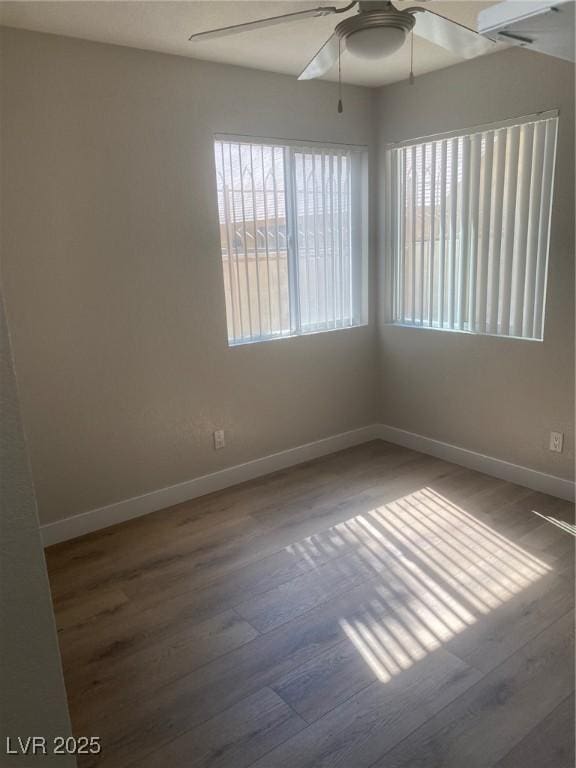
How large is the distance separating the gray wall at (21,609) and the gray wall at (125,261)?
2252mm

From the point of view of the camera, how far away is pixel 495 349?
3568mm

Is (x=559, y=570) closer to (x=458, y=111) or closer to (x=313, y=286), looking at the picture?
(x=313, y=286)

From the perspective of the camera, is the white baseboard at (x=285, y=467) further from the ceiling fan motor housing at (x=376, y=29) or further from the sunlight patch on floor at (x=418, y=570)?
the ceiling fan motor housing at (x=376, y=29)

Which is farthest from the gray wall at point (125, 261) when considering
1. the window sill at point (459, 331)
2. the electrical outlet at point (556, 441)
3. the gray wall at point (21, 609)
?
the gray wall at point (21, 609)

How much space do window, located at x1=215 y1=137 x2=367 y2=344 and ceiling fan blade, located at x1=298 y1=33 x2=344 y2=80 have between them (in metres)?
1.03

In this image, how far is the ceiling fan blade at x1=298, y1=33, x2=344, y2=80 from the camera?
2059 mm

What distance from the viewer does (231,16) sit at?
2.46 m

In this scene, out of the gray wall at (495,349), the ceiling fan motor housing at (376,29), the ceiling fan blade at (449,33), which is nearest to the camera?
the ceiling fan motor housing at (376,29)

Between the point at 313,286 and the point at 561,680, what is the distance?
9.07ft

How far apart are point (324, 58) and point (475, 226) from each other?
167 centimetres

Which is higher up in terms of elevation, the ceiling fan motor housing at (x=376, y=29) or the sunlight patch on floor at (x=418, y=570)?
the ceiling fan motor housing at (x=376, y=29)

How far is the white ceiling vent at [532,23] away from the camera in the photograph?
2.30 feet

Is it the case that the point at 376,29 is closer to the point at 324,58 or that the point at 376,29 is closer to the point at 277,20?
the point at 277,20

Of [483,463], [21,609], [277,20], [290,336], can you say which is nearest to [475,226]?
[290,336]
